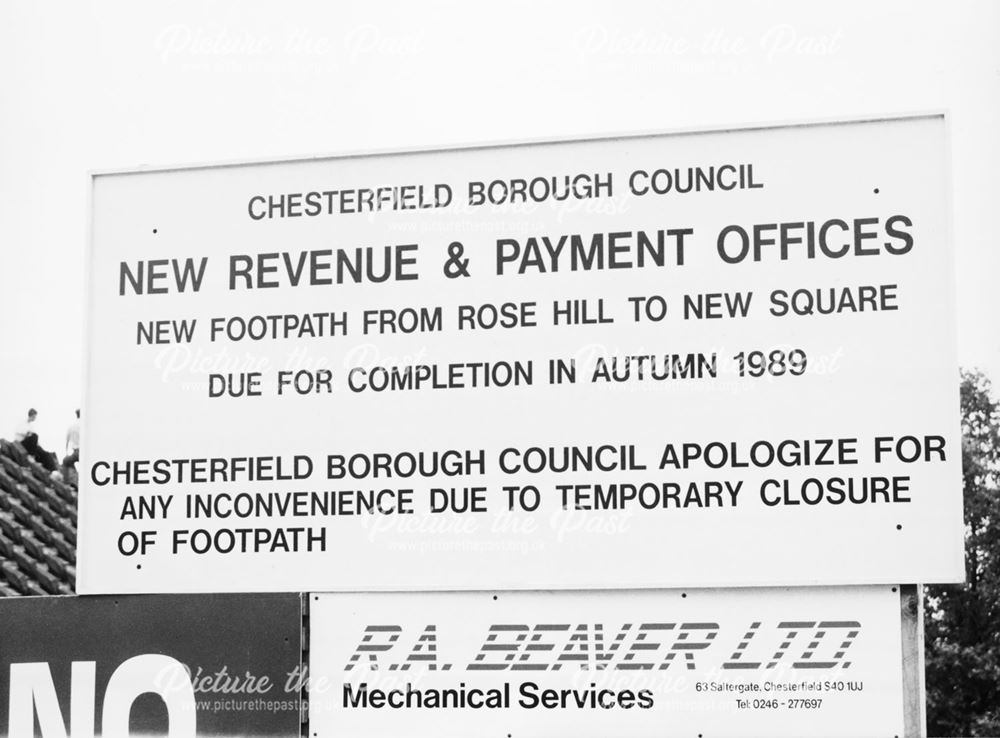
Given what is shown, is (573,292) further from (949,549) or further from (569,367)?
(949,549)

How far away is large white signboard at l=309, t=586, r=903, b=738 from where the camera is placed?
241 inches

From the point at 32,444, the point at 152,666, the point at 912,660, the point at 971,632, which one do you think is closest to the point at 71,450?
the point at 32,444

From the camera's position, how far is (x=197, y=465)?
22.2 ft

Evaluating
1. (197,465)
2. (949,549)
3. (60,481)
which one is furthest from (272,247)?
(60,481)

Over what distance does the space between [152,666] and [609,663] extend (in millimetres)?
1989

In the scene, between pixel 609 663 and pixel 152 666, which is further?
pixel 152 666

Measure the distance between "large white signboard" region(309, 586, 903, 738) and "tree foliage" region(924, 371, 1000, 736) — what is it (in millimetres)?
25920

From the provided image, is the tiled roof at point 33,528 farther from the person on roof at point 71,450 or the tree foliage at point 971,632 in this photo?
the tree foliage at point 971,632

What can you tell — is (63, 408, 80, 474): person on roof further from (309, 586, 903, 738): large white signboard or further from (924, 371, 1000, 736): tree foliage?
(924, 371, 1000, 736): tree foliage

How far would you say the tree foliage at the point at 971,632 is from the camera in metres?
31.5

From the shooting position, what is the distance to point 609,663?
630 centimetres

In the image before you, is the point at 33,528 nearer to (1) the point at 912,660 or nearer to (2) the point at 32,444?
(2) the point at 32,444

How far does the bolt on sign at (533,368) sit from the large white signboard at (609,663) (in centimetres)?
12

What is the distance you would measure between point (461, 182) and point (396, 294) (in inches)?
21.9
